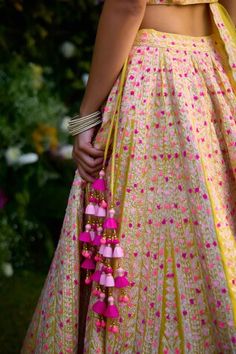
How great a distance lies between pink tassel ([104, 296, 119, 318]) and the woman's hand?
362 mm

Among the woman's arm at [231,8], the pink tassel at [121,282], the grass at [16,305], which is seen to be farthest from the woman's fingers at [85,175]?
the grass at [16,305]

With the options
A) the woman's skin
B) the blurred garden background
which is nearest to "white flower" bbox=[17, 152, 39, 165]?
the blurred garden background

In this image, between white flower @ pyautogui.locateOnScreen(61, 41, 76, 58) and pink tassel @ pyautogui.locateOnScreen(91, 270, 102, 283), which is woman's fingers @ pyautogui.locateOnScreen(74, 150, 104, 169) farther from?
white flower @ pyautogui.locateOnScreen(61, 41, 76, 58)

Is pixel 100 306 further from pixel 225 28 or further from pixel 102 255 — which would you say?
pixel 225 28

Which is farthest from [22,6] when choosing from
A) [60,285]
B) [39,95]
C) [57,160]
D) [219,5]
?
[60,285]

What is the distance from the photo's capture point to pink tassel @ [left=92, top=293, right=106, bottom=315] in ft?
5.97

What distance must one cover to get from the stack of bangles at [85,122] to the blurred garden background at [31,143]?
5.10ft

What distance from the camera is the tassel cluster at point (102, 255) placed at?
180 centimetres

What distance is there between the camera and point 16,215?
358 centimetres

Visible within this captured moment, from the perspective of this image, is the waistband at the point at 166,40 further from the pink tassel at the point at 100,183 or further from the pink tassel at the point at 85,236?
the pink tassel at the point at 85,236

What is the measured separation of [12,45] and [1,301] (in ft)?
4.82

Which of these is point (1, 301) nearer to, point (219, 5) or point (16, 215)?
point (16, 215)

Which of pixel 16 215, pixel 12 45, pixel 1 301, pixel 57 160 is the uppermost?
pixel 12 45

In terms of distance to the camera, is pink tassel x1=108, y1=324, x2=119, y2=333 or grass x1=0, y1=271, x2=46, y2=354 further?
grass x1=0, y1=271, x2=46, y2=354
